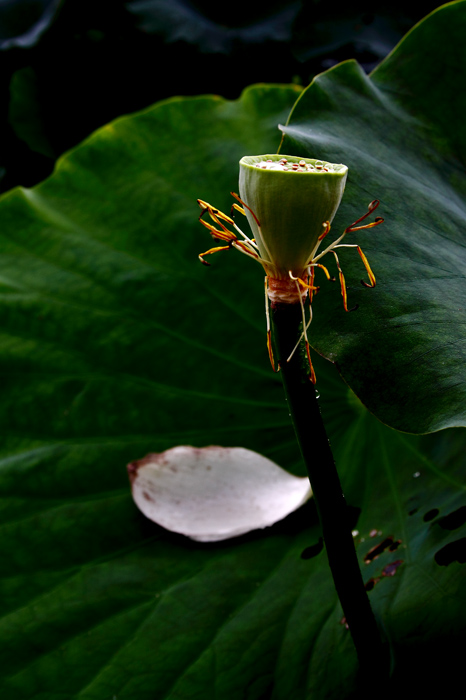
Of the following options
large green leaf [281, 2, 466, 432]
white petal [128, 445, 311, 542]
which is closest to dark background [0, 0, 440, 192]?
large green leaf [281, 2, 466, 432]

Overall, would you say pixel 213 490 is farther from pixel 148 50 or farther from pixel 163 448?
pixel 148 50

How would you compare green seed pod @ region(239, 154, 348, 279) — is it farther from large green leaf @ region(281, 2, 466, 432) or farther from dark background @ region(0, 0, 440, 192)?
dark background @ region(0, 0, 440, 192)

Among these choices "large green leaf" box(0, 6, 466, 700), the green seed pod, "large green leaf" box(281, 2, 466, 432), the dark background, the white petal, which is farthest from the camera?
the dark background

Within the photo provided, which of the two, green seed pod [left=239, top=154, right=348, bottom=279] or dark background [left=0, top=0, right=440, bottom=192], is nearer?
green seed pod [left=239, top=154, right=348, bottom=279]

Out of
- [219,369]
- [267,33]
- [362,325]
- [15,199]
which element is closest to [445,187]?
[362,325]

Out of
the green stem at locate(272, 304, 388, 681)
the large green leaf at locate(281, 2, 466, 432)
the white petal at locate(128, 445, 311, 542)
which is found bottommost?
the white petal at locate(128, 445, 311, 542)

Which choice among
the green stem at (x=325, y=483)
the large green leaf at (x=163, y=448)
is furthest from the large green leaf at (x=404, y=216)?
the large green leaf at (x=163, y=448)

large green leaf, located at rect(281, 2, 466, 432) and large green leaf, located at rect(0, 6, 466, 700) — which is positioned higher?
large green leaf, located at rect(281, 2, 466, 432)

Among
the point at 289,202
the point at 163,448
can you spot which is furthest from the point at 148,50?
the point at 289,202

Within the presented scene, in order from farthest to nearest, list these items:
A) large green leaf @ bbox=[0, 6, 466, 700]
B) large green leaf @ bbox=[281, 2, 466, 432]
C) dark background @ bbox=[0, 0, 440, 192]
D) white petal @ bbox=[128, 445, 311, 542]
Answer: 1. dark background @ bbox=[0, 0, 440, 192]
2. white petal @ bbox=[128, 445, 311, 542]
3. large green leaf @ bbox=[0, 6, 466, 700]
4. large green leaf @ bbox=[281, 2, 466, 432]
